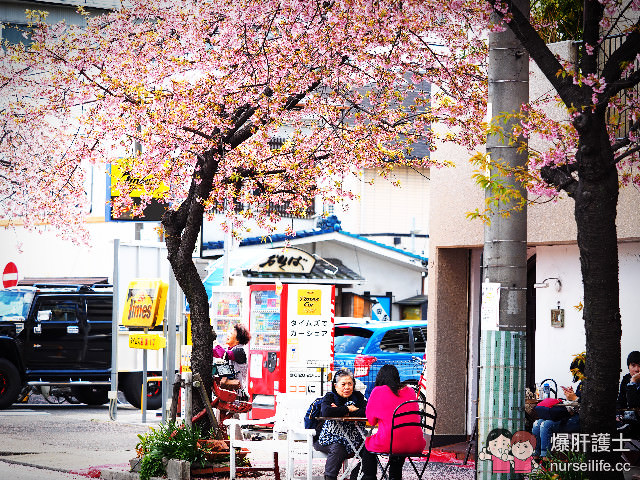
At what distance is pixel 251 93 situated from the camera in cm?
1331

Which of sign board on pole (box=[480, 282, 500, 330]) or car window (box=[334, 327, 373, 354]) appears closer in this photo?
sign board on pole (box=[480, 282, 500, 330])

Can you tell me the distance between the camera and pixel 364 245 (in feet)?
113

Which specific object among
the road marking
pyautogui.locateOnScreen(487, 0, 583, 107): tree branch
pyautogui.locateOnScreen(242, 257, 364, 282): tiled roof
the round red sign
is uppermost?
pyautogui.locateOnScreen(487, 0, 583, 107): tree branch

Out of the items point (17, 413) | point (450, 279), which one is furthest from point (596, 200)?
point (17, 413)

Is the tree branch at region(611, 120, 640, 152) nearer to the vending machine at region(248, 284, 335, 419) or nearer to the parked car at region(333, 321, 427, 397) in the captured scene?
the vending machine at region(248, 284, 335, 419)

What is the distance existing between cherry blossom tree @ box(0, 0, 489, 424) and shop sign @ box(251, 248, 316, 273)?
1538cm

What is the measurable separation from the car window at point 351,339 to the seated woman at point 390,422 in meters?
10.4

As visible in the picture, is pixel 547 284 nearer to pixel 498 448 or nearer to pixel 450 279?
pixel 450 279

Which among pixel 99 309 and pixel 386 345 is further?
pixel 99 309

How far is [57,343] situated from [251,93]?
37.7ft

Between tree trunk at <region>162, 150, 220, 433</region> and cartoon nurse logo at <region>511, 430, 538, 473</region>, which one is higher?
tree trunk at <region>162, 150, 220, 433</region>

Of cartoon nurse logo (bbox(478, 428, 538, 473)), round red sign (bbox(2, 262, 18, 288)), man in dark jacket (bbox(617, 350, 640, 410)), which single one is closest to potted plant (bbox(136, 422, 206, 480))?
cartoon nurse logo (bbox(478, 428, 538, 473))

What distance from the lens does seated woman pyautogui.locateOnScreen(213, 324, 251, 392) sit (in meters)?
16.6

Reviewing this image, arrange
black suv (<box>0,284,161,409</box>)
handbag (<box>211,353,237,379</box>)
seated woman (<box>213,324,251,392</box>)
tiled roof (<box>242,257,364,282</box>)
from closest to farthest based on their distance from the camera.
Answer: handbag (<box>211,353,237,379</box>), seated woman (<box>213,324,251,392</box>), black suv (<box>0,284,161,409</box>), tiled roof (<box>242,257,364,282</box>)
